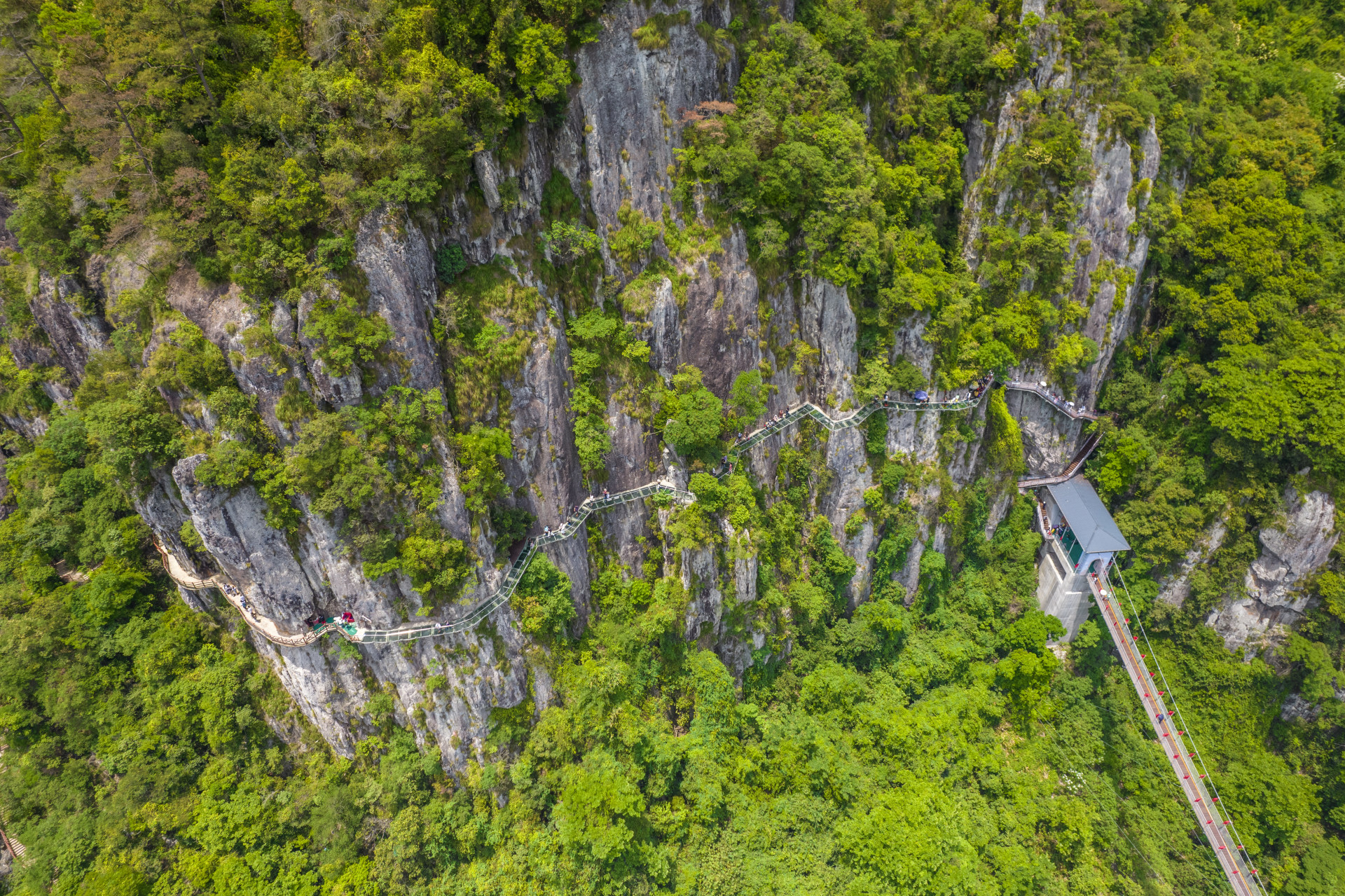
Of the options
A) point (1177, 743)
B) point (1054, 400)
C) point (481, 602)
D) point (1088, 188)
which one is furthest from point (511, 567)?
point (1088, 188)

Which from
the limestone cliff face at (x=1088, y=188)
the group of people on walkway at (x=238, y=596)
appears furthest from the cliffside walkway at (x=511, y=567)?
the limestone cliff face at (x=1088, y=188)

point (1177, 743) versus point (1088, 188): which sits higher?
point (1088, 188)

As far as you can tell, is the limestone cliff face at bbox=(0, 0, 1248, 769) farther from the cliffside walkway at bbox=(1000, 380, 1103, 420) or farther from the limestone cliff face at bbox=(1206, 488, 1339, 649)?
the limestone cliff face at bbox=(1206, 488, 1339, 649)

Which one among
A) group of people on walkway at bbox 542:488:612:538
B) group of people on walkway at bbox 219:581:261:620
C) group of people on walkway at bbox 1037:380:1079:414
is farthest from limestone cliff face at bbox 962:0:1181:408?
group of people on walkway at bbox 219:581:261:620

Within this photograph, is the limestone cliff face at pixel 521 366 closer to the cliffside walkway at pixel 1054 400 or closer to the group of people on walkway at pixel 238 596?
the group of people on walkway at pixel 238 596

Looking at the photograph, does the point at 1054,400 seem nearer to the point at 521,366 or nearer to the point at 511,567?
the point at 521,366

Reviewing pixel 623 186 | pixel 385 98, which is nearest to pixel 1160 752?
pixel 623 186
